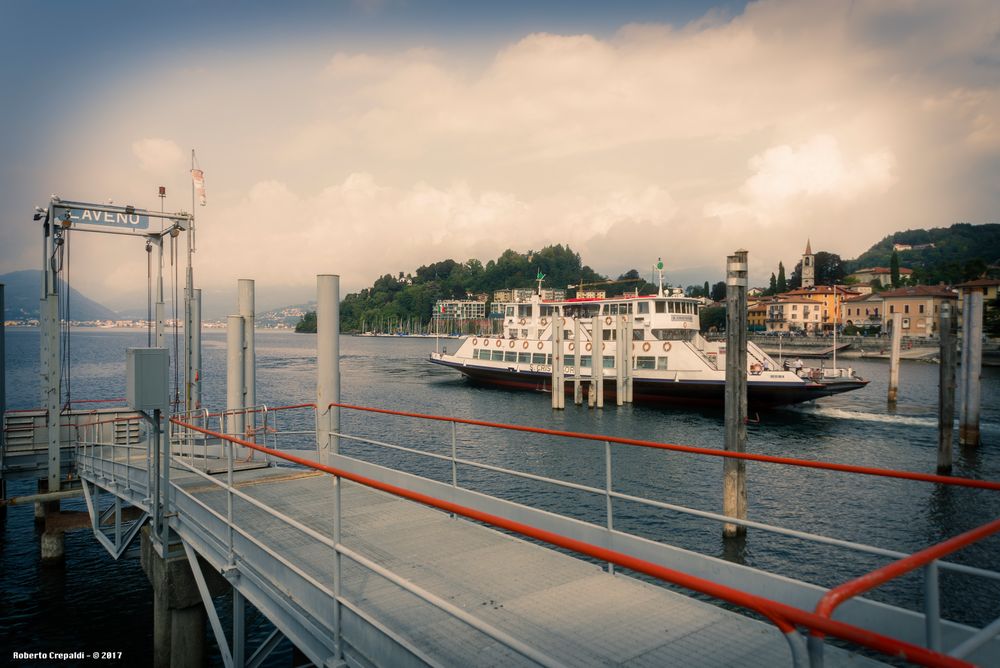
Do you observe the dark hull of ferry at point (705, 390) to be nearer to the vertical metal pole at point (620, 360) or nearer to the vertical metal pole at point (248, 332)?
the vertical metal pole at point (620, 360)

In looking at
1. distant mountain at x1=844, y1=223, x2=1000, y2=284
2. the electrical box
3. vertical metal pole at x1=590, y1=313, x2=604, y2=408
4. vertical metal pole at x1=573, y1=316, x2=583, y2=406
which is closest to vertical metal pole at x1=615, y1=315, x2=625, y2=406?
vertical metal pole at x1=590, y1=313, x2=604, y2=408

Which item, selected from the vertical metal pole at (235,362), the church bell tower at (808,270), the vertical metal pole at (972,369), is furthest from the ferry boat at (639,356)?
the church bell tower at (808,270)

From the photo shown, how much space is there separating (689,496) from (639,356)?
822 inches

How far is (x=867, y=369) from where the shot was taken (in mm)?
63312

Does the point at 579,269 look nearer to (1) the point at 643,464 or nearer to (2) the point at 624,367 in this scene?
(2) the point at 624,367

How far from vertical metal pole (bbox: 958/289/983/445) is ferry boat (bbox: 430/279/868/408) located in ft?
28.0

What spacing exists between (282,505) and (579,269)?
190m

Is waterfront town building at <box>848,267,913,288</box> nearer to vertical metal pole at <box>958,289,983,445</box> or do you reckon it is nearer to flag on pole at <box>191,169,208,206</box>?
vertical metal pole at <box>958,289,983,445</box>

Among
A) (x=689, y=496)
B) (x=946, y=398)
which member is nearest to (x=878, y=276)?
(x=946, y=398)

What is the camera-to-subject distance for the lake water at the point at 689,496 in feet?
38.8

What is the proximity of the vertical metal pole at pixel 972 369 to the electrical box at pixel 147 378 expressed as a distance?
70.1ft

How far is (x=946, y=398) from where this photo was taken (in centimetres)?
1962

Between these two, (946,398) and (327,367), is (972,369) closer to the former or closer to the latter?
(946,398)

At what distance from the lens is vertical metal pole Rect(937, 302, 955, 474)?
19.5 m
